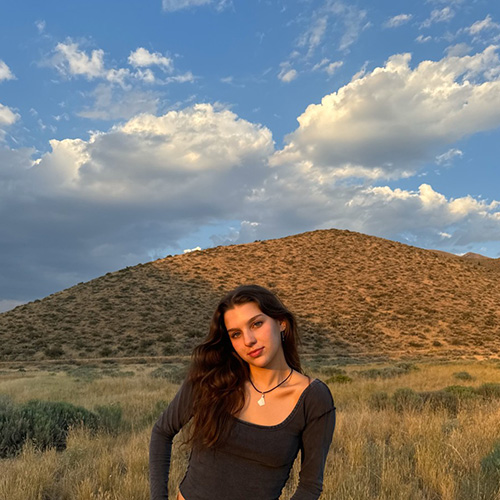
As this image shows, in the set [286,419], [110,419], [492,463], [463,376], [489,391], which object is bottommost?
[463,376]

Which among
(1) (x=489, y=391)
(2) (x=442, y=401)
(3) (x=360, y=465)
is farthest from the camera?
(1) (x=489, y=391)

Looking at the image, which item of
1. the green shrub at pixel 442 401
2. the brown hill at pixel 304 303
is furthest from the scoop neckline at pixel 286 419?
the brown hill at pixel 304 303

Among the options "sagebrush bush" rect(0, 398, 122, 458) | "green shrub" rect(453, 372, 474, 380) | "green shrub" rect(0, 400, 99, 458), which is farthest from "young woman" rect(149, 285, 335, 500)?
"green shrub" rect(453, 372, 474, 380)

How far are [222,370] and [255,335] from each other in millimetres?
318

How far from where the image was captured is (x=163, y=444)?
227 cm

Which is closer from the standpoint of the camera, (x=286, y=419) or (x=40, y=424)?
(x=286, y=419)

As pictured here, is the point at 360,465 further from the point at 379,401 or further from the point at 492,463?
the point at 379,401

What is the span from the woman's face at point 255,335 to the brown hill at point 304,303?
106ft

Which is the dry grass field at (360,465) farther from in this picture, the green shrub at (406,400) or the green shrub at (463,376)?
the green shrub at (463,376)

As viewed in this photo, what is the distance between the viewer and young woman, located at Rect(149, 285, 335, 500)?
6.86 feet

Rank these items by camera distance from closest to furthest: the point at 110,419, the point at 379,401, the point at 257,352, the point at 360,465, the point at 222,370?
1. the point at 257,352
2. the point at 222,370
3. the point at 360,465
4. the point at 110,419
5. the point at 379,401

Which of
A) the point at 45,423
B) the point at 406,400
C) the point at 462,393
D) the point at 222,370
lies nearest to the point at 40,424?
the point at 45,423

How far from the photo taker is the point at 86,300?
46.0 m

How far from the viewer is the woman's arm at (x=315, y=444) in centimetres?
209
